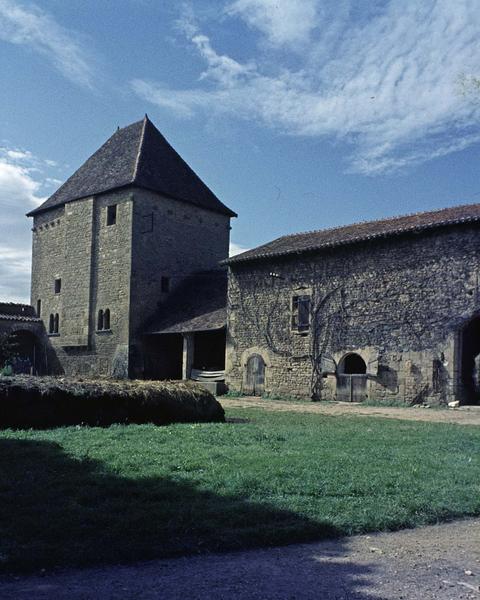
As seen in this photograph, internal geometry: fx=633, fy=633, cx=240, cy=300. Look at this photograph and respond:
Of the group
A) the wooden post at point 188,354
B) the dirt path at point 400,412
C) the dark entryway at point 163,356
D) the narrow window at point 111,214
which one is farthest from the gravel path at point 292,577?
the narrow window at point 111,214

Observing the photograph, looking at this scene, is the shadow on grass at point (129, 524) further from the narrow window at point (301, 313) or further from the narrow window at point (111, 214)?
the narrow window at point (111, 214)

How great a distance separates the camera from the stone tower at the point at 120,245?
28.3 m

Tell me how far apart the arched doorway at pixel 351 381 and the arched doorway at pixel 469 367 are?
300 cm

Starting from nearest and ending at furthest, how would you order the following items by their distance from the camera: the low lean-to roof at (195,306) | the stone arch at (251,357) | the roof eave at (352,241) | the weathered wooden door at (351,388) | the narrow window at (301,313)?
the roof eave at (352,241), the weathered wooden door at (351,388), the narrow window at (301,313), the stone arch at (251,357), the low lean-to roof at (195,306)

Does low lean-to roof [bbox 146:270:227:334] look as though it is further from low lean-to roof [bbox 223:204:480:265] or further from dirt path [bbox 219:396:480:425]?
dirt path [bbox 219:396:480:425]

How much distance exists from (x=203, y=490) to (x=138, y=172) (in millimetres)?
24888

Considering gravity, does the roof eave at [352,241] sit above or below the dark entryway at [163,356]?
above

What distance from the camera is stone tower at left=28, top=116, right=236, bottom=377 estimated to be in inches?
1116

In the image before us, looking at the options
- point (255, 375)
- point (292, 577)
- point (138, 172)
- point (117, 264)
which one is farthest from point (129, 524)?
point (138, 172)

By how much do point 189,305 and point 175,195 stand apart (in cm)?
559

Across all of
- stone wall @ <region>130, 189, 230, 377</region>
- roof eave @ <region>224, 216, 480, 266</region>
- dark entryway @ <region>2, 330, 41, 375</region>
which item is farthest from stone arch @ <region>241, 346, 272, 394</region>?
dark entryway @ <region>2, 330, 41, 375</region>

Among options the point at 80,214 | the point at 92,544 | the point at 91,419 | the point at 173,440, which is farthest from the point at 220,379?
the point at 92,544

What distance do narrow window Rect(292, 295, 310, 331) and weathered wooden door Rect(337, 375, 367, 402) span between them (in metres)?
2.26

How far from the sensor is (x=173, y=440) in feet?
28.1
